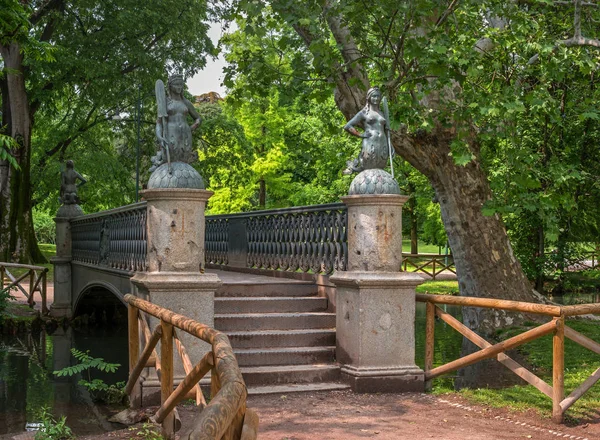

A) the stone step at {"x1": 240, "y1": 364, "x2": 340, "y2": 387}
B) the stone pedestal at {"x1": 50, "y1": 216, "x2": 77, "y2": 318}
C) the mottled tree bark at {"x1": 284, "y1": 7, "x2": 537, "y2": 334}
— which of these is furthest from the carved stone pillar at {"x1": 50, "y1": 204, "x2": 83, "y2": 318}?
the stone step at {"x1": 240, "y1": 364, "x2": 340, "y2": 387}

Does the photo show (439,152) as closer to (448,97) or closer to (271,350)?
(448,97)

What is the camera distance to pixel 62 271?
20.4 metres

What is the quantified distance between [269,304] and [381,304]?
2047mm

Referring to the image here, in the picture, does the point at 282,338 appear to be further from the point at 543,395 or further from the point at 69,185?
the point at 69,185

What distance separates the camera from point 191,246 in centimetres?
924

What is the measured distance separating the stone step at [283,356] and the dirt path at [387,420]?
29.9 inches

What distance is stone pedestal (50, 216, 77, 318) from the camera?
2036cm

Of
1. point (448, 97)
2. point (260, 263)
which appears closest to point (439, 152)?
point (448, 97)

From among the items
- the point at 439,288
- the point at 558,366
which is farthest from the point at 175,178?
the point at 439,288

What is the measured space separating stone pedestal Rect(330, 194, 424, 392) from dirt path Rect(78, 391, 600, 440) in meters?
0.27

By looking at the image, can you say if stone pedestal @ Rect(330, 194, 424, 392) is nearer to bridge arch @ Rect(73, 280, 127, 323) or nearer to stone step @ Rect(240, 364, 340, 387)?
stone step @ Rect(240, 364, 340, 387)

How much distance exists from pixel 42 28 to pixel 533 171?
19.8 meters

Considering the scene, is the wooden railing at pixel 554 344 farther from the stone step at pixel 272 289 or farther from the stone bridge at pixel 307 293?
the stone step at pixel 272 289

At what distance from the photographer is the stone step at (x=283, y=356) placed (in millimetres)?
9750
